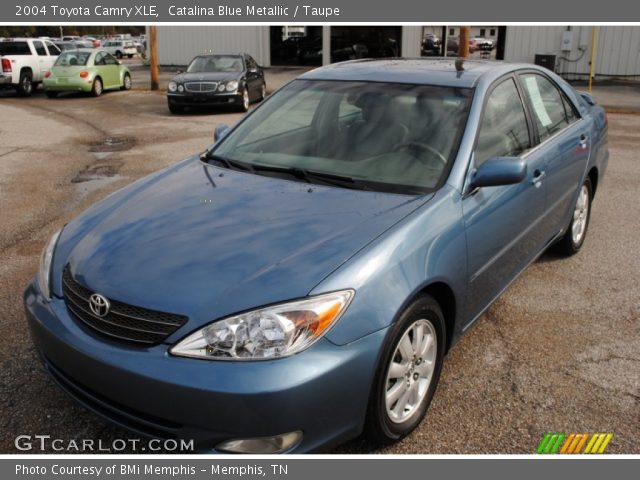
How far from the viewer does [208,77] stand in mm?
15055

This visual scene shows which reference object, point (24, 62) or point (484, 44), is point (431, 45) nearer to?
point (484, 44)

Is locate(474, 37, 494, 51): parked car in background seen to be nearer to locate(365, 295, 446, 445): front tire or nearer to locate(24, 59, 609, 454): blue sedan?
locate(24, 59, 609, 454): blue sedan

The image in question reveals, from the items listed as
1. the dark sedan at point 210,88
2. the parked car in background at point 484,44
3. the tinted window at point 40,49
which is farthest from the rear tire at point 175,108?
the parked car in background at point 484,44

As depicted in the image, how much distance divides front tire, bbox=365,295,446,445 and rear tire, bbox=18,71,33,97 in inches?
804

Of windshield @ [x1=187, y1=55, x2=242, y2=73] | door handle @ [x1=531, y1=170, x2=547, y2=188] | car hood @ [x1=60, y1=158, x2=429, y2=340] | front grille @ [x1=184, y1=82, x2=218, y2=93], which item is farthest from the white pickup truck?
door handle @ [x1=531, y1=170, x2=547, y2=188]

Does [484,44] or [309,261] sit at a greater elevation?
[309,261]

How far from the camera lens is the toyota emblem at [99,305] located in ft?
8.29

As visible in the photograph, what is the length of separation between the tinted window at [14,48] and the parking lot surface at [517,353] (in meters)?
14.3

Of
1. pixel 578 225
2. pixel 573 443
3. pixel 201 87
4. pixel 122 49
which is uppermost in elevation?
pixel 201 87

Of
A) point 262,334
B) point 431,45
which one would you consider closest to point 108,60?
point 431,45

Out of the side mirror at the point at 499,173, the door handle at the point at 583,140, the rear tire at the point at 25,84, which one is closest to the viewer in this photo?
the side mirror at the point at 499,173

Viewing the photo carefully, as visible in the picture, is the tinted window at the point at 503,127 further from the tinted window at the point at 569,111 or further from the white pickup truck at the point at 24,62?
the white pickup truck at the point at 24,62

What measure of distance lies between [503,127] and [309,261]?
184 cm

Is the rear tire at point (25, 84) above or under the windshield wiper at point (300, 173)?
under
